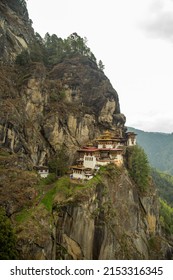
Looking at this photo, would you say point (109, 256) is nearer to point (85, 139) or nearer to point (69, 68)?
point (85, 139)

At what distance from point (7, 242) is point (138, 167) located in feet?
131

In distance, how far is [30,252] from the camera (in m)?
31.7

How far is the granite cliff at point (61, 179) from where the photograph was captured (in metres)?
37.5

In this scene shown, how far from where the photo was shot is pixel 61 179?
45.9m

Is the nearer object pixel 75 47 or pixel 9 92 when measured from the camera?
pixel 9 92

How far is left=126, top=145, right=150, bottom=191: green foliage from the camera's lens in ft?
200

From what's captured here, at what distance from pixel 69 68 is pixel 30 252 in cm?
5400

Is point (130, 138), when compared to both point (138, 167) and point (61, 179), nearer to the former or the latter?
point (138, 167)

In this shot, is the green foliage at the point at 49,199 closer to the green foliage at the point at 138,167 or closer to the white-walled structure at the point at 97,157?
the white-walled structure at the point at 97,157

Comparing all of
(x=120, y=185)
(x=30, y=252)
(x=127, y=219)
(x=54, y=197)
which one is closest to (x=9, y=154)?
(x=54, y=197)

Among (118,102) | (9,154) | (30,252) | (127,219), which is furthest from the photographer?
(118,102)

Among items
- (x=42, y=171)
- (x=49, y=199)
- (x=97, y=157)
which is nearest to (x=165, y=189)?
(x=97, y=157)

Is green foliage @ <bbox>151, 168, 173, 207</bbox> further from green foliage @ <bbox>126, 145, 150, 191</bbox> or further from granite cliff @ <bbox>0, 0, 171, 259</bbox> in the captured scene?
granite cliff @ <bbox>0, 0, 171, 259</bbox>

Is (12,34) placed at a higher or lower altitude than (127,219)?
higher
